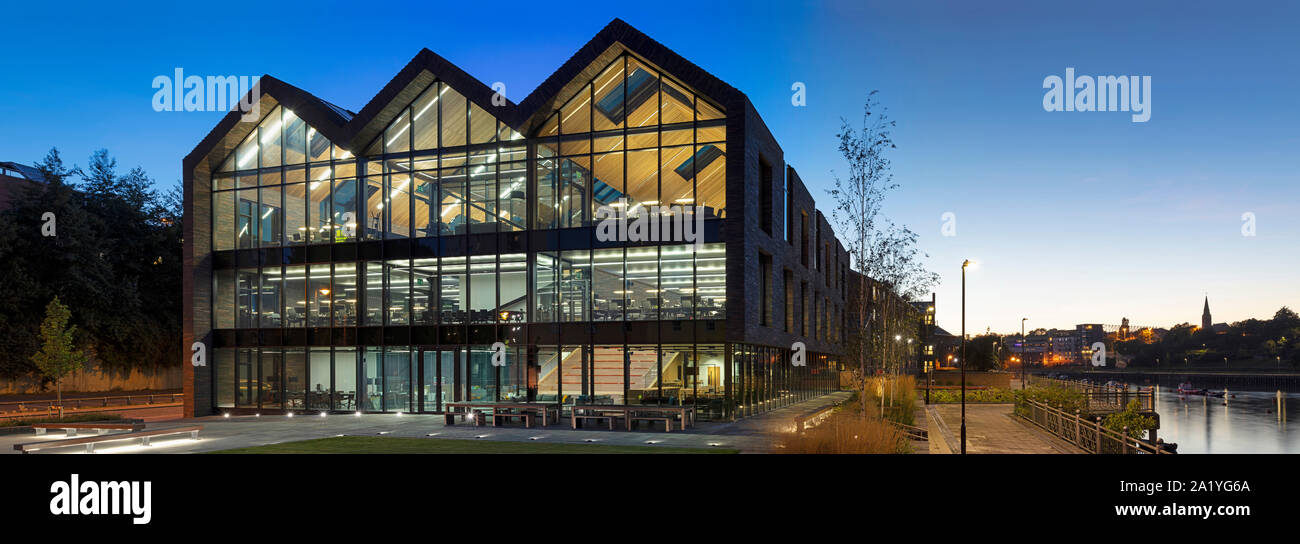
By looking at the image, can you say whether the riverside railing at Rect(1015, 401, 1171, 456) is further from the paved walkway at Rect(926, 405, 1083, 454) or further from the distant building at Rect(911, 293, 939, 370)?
the distant building at Rect(911, 293, 939, 370)

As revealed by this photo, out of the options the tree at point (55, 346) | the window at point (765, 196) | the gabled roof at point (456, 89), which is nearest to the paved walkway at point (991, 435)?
the window at point (765, 196)

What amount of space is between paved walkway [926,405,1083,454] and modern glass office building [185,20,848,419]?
6.69 metres

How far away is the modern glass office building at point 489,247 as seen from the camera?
26625mm

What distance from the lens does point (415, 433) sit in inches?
915

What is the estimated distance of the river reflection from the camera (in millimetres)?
53281

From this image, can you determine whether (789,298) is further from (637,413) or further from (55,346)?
(55,346)

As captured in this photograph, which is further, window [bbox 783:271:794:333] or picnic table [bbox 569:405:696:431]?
window [bbox 783:271:794:333]

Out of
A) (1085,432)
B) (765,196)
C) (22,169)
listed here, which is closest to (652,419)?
(765,196)

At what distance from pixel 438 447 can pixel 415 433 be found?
13.6 ft

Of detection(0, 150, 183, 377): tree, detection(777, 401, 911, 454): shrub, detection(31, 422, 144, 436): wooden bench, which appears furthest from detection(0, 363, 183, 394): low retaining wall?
detection(777, 401, 911, 454): shrub

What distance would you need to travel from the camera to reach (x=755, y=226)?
2820 cm

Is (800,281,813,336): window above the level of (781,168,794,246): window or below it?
below
